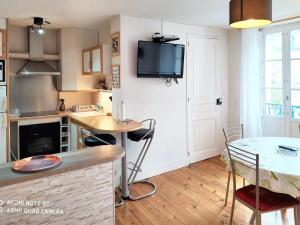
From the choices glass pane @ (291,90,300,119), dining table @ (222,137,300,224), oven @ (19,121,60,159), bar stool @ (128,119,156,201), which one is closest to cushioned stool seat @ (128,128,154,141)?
bar stool @ (128,119,156,201)

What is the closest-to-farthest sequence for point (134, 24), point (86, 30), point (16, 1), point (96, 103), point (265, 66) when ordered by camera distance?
1. point (16, 1)
2. point (134, 24)
3. point (265, 66)
4. point (86, 30)
5. point (96, 103)

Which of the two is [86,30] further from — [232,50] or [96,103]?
[232,50]

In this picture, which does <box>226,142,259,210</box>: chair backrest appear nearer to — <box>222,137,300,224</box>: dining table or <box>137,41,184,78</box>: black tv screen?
<box>222,137,300,224</box>: dining table

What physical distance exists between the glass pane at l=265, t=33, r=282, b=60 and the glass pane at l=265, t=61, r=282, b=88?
0.37ft

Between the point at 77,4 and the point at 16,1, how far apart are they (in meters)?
0.68

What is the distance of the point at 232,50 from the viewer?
14.7 feet

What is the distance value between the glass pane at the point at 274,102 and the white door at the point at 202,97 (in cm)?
87

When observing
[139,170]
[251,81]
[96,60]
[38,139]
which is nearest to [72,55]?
[96,60]

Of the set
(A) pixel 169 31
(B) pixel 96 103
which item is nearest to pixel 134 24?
(A) pixel 169 31

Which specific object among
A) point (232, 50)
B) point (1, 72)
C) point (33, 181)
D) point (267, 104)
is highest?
point (232, 50)

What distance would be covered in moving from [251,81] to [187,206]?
7.62 feet

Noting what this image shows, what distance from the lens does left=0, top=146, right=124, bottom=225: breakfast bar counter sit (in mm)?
1308

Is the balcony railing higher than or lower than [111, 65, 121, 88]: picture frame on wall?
lower

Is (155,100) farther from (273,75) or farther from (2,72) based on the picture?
(2,72)
